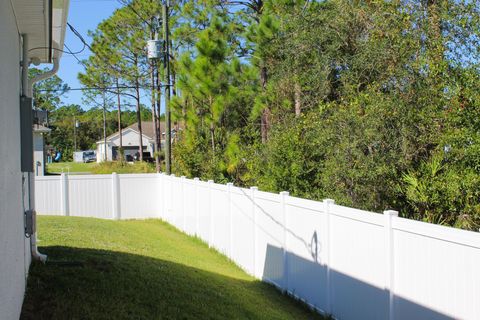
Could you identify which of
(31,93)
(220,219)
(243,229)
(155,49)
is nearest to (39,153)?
(155,49)

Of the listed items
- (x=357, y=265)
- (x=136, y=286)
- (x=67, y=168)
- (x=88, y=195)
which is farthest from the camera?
(x=67, y=168)

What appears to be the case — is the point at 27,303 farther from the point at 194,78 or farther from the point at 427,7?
the point at 194,78

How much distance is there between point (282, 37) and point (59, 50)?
24.5ft

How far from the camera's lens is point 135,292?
6.30 m

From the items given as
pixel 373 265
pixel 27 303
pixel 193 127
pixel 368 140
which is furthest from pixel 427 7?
pixel 193 127

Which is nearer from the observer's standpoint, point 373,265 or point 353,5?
point 373,265

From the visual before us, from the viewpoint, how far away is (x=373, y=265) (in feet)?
19.1

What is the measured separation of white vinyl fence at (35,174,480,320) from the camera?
4.57 metres

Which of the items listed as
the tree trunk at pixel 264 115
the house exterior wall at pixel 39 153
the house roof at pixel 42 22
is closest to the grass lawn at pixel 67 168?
the house exterior wall at pixel 39 153

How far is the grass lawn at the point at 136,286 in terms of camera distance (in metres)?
5.55

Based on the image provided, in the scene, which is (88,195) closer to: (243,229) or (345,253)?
(243,229)

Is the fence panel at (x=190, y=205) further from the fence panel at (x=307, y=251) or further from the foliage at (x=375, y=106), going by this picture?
the fence panel at (x=307, y=251)

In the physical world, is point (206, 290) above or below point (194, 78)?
below

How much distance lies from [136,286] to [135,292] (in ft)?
0.92
